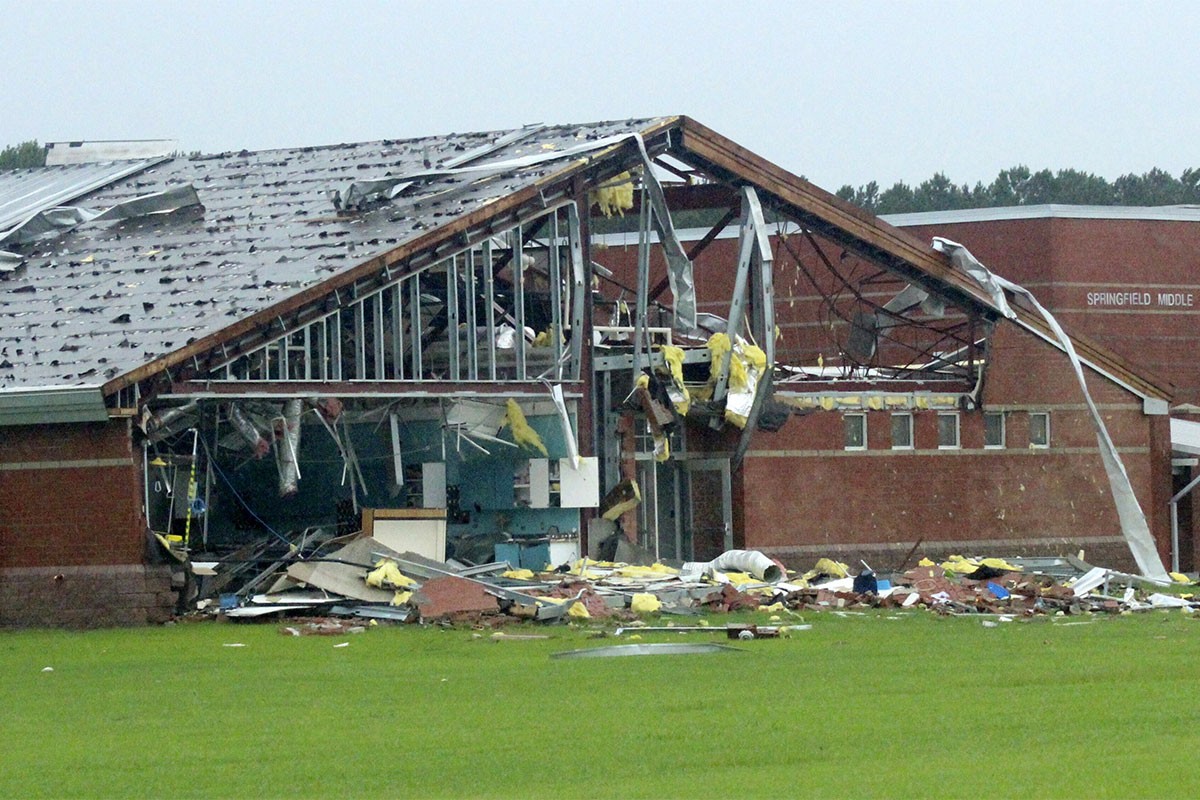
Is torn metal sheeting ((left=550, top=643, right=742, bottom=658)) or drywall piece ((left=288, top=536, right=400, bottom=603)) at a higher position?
drywall piece ((left=288, top=536, right=400, bottom=603))

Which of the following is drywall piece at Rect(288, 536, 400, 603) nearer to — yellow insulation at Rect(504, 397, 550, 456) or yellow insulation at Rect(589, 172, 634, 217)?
yellow insulation at Rect(504, 397, 550, 456)

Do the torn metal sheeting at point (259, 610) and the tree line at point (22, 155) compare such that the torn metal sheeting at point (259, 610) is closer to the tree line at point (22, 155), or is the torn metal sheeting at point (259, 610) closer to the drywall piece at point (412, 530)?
the drywall piece at point (412, 530)

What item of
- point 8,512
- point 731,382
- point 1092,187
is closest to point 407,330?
point 731,382

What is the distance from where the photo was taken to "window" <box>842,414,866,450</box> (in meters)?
35.9

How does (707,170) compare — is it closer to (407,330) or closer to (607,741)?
(407,330)

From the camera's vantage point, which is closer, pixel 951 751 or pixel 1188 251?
pixel 951 751

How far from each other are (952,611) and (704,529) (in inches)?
462

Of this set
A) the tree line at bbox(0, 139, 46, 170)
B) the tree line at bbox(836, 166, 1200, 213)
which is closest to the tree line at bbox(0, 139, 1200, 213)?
the tree line at bbox(836, 166, 1200, 213)

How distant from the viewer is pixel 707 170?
1276 inches

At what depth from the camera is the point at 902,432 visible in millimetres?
36375

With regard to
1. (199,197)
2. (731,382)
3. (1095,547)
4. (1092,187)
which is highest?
(1092,187)

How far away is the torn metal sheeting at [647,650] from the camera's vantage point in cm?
1803

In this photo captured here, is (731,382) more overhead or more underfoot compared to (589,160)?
more underfoot

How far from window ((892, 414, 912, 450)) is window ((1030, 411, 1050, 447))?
2967 mm
